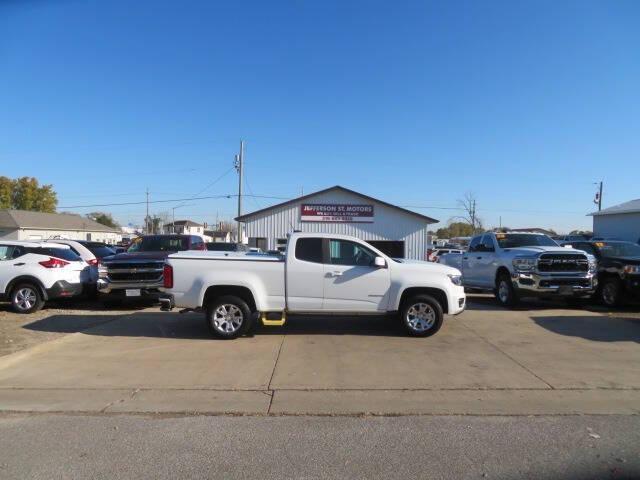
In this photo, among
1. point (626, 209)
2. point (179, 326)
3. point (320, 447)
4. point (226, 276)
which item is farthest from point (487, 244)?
point (626, 209)

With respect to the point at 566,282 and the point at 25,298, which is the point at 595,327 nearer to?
the point at 566,282

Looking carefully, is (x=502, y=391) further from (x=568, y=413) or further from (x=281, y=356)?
(x=281, y=356)

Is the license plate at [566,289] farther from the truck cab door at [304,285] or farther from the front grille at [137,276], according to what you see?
the front grille at [137,276]

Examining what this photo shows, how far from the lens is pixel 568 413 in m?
5.55

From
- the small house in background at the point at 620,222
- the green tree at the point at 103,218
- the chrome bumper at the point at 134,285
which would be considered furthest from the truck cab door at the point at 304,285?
the green tree at the point at 103,218

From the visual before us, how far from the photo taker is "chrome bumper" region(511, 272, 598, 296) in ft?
40.4

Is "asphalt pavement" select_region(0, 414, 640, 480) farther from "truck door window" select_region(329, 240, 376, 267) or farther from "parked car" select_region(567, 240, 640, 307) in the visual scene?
"parked car" select_region(567, 240, 640, 307)

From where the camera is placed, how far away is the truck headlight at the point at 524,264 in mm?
12476

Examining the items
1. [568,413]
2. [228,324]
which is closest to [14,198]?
[228,324]

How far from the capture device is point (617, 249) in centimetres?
1436

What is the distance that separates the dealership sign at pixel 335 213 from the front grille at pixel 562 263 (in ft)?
69.0

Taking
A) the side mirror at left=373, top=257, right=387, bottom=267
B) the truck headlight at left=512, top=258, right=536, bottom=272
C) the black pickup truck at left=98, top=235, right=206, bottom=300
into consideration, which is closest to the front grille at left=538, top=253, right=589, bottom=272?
the truck headlight at left=512, top=258, right=536, bottom=272

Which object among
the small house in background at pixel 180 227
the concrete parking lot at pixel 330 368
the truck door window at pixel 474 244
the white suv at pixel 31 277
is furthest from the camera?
the small house in background at pixel 180 227

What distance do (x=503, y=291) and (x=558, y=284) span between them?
1.50 metres
